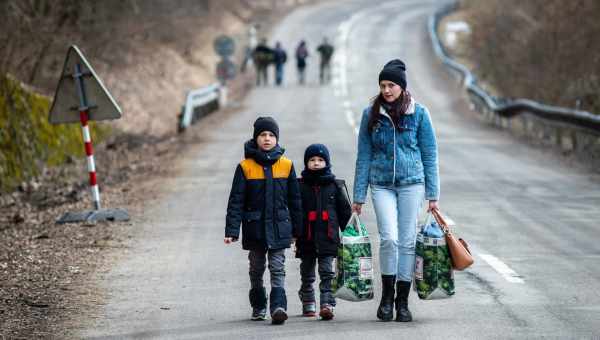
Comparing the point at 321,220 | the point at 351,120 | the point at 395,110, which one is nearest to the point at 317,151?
the point at 321,220

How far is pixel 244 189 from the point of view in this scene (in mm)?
7711

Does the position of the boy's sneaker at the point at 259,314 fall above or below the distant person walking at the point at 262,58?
below

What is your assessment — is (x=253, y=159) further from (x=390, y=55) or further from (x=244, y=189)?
(x=390, y=55)

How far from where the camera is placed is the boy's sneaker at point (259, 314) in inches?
310

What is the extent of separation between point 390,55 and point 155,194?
4222cm

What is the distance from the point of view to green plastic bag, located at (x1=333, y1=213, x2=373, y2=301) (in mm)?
7742

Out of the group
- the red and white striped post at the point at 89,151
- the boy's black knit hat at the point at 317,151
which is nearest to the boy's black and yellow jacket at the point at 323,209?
the boy's black knit hat at the point at 317,151

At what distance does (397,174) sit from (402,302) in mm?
894

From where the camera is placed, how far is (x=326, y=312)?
7.70 meters

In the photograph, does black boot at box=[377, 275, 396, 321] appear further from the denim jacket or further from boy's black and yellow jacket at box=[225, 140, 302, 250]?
boy's black and yellow jacket at box=[225, 140, 302, 250]

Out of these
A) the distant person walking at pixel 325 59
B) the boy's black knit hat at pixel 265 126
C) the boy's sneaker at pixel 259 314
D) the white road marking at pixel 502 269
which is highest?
the distant person walking at pixel 325 59

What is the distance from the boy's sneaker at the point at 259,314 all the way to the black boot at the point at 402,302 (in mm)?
952

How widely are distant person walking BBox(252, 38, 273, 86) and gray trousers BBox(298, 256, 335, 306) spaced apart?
37.6 metres

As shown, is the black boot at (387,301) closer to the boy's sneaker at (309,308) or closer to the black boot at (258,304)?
the boy's sneaker at (309,308)
